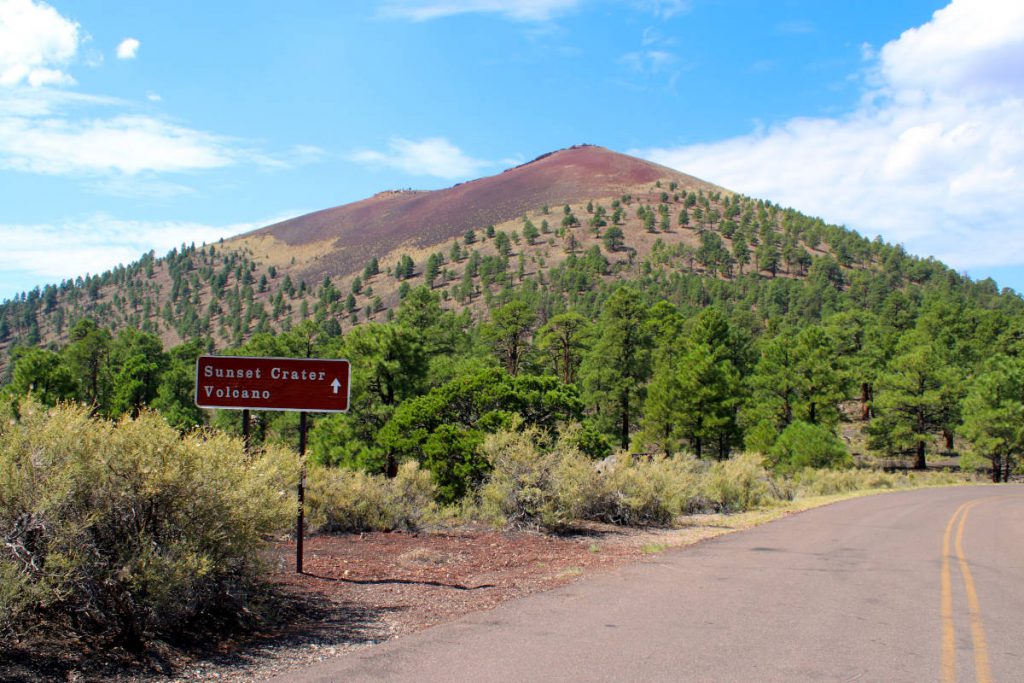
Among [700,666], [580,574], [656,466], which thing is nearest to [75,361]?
[656,466]

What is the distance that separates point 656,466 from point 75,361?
50.5 m

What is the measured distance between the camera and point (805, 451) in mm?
37062

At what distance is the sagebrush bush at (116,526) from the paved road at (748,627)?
1.33 m

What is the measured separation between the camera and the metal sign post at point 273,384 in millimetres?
8641

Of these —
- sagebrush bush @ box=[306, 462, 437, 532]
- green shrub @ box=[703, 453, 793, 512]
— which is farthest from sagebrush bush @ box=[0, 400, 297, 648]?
green shrub @ box=[703, 453, 793, 512]

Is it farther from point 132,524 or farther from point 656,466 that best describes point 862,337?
point 132,524

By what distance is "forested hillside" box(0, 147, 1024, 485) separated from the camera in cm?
2758

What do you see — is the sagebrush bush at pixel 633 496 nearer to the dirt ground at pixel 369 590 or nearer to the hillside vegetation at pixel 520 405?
the hillside vegetation at pixel 520 405

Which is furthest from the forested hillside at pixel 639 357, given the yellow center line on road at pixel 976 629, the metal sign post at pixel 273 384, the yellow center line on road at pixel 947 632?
the yellow center line on road at pixel 976 629

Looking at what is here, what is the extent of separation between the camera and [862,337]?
73.1m

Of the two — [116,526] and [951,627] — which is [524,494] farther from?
[116,526]

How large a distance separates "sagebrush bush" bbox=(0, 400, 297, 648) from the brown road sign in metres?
2.66

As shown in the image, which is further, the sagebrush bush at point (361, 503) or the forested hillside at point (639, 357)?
the forested hillside at point (639, 357)

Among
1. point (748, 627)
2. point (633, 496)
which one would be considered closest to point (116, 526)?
point (748, 627)
